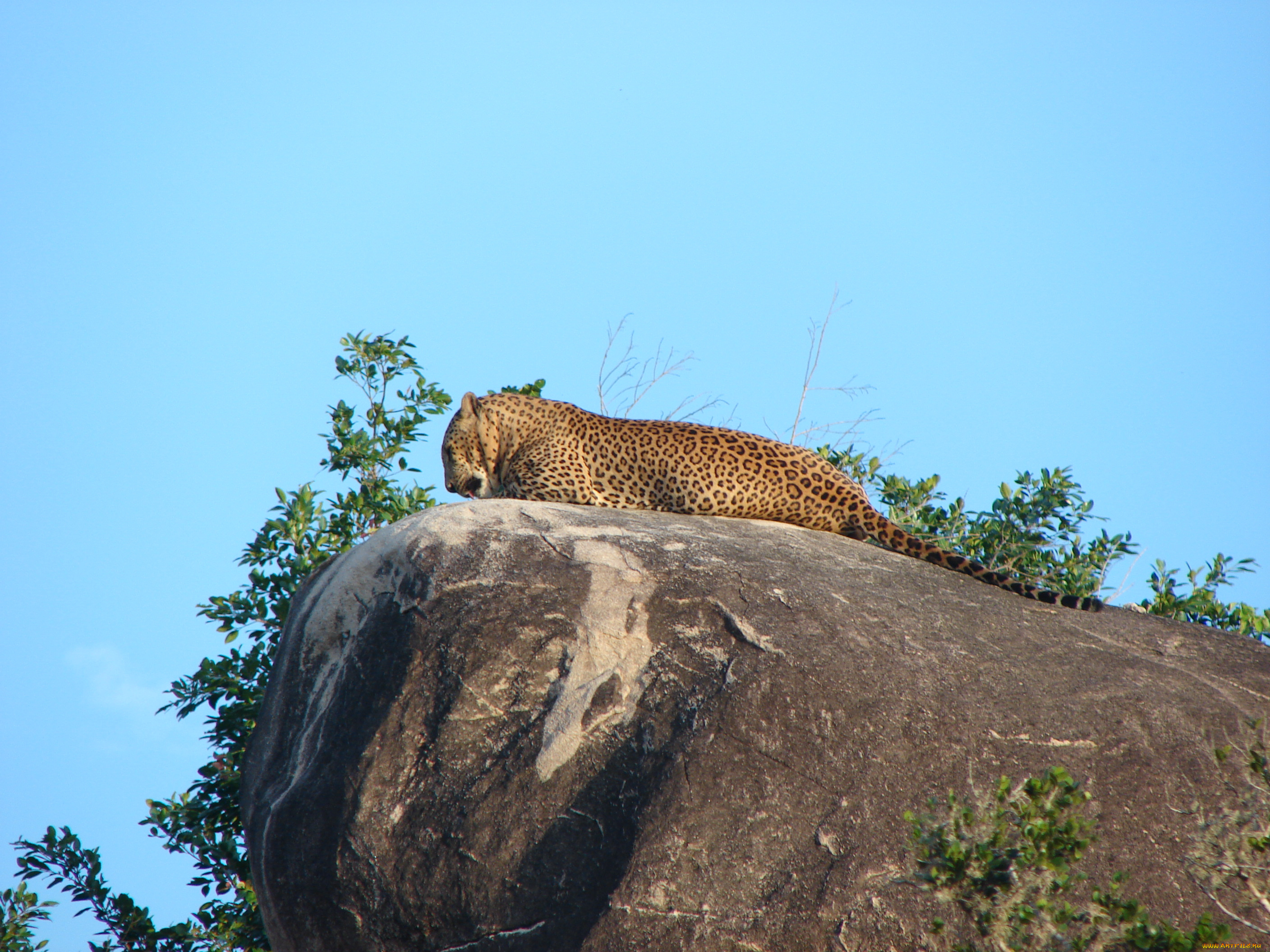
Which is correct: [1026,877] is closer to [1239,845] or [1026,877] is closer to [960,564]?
[1239,845]

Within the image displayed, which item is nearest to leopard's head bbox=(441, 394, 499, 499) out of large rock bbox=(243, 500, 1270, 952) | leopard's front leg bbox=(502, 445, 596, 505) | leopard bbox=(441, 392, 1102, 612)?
leopard bbox=(441, 392, 1102, 612)

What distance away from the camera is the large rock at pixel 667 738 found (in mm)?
5418

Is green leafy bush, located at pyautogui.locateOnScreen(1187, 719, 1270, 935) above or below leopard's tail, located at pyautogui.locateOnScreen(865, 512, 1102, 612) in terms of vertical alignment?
below

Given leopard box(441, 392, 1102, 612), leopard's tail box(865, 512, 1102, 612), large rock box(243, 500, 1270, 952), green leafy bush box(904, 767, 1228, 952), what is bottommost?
green leafy bush box(904, 767, 1228, 952)

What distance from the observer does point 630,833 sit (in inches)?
220

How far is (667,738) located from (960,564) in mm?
3164

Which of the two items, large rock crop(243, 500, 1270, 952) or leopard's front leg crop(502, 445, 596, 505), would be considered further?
leopard's front leg crop(502, 445, 596, 505)

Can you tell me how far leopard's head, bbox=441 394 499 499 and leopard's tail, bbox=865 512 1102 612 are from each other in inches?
141

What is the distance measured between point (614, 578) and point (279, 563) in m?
4.08

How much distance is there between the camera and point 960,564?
8117 millimetres

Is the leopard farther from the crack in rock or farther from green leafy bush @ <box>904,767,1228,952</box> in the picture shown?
green leafy bush @ <box>904,767,1228,952</box>

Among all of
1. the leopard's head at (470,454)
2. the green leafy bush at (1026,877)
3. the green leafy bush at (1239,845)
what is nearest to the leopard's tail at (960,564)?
the green leafy bush at (1239,845)

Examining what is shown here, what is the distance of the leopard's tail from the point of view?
7676mm

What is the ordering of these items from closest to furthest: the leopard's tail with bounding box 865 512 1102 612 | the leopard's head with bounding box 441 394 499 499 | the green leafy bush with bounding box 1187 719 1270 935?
the green leafy bush with bounding box 1187 719 1270 935, the leopard's tail with bounding box 865 512 1102 612, the leopard's head with bounding box 441 394 499 499
